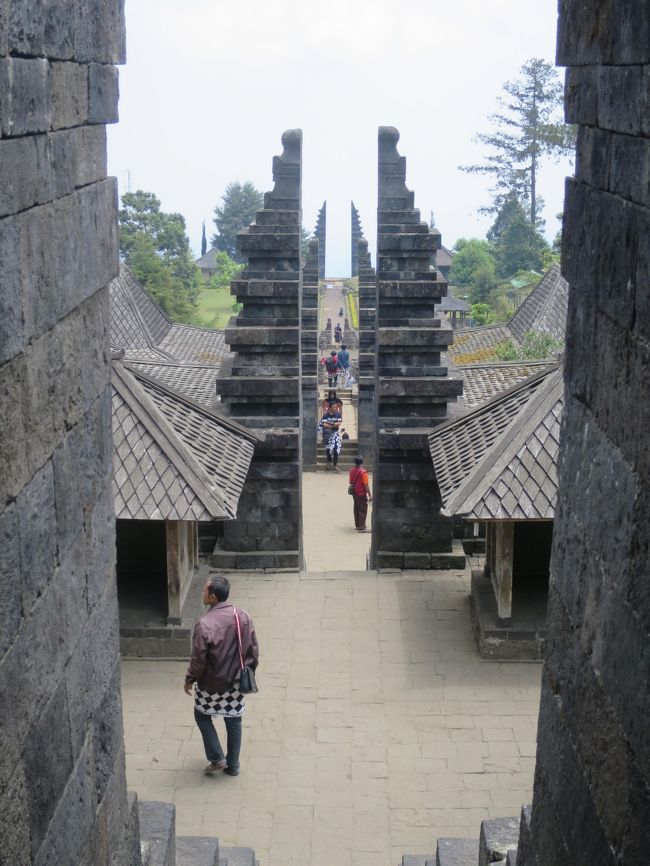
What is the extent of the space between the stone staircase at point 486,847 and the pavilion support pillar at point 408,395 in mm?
6723

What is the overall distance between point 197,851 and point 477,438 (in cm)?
647

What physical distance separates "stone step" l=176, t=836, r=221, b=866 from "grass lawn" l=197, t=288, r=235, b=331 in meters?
41.5


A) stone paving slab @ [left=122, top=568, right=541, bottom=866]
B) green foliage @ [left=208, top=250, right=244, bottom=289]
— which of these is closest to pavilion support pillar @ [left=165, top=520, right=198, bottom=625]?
stone paving slab @ [left=122, top=568, right=541, bottom=866]

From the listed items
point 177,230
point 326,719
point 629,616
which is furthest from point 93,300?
point 177,230

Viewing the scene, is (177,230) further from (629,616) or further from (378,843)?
(629,616)

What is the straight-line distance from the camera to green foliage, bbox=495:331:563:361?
2542cm

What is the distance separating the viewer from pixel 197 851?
7309 mm

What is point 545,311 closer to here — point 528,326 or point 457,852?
point 528,326

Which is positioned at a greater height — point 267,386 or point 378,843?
point 267,386

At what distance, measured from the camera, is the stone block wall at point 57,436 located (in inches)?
149

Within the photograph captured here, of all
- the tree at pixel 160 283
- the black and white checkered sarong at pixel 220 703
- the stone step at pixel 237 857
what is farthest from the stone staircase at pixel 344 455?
the stone step at pixel 237 857

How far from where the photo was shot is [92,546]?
512 cm

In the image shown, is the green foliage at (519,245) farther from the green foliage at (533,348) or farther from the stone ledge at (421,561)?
the stone ledge at (421,561)

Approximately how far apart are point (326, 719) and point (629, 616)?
6.65m
